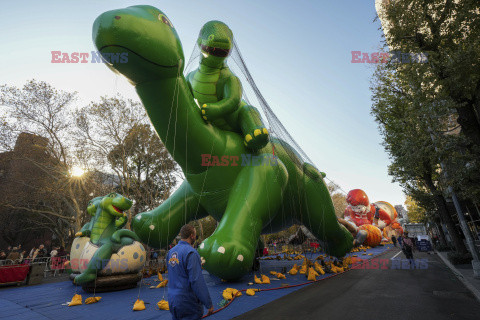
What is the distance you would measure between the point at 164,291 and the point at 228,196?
245 cm

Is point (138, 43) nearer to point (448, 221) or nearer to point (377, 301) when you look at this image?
point (377, 301)

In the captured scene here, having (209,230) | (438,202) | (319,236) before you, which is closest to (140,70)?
(319,236)

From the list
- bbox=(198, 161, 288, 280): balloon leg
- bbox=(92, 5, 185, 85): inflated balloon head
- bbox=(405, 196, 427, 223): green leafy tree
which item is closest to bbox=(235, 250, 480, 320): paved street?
bbox=(198, 161, 288, 280): balloon leg

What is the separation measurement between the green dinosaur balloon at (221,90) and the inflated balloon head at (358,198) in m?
17.5

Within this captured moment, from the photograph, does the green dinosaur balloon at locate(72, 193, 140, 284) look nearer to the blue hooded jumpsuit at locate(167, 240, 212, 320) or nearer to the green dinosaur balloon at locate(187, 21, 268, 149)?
the green dinosaur balloon at locate(187, 21, 268, 149)

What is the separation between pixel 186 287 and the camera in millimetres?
2287

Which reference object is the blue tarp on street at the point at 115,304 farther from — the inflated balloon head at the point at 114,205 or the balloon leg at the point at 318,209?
the inflated balloon head at the point at 114,205

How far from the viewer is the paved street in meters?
3.87

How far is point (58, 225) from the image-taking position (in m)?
21.8

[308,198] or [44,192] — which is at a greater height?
[44,192]

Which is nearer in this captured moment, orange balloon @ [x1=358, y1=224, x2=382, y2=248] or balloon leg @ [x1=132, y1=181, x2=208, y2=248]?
balloon leg @ [x1=132, y1=181, x2=208, y2=248]

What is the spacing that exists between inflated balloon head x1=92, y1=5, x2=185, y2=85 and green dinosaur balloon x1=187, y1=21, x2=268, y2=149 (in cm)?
97

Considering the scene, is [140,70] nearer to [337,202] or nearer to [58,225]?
[58,225]

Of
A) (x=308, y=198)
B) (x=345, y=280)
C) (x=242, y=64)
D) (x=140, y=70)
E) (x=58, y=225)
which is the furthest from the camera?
(x=58, y=225)
